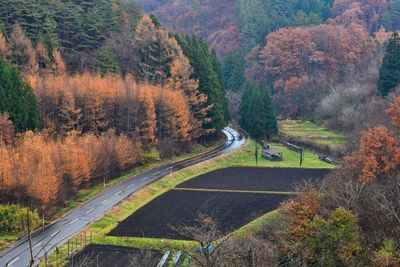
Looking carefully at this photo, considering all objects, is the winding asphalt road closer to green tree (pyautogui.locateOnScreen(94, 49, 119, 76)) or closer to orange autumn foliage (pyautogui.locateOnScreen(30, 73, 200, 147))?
orange autumn foliage (pyautogui.locateOnScreen(30, 73, 200, 147))

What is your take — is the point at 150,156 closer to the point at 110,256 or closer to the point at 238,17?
the point at 110,256

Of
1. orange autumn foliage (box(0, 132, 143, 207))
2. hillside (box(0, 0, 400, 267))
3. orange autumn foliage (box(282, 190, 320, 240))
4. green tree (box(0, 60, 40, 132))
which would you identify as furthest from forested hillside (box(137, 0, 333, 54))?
orange autumn foliage (box(282, 190, 320, 240))

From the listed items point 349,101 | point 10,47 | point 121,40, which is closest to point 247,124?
point 349,101

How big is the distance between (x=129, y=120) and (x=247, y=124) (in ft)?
81.2

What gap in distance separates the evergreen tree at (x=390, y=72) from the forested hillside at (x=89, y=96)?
2072 centimetres

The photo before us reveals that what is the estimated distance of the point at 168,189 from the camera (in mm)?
42562

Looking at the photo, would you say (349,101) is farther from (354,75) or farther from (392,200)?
(392,200)

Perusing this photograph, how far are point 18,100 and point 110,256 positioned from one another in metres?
18.9

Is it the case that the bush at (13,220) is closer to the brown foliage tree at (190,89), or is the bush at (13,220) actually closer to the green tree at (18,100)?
the green tree at (18,100)

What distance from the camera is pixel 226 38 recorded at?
120 m

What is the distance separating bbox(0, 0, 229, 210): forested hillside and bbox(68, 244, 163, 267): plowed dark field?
7.75 m

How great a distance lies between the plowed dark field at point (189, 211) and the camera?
3153 cm

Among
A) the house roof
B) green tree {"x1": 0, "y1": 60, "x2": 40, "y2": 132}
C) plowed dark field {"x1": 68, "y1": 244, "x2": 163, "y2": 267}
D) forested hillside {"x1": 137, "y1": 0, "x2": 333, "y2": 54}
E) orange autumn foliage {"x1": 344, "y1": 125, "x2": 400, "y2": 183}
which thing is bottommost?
plowed dark field {"x1": 68, "y1": 244, "x2": 163, "y2": 267}

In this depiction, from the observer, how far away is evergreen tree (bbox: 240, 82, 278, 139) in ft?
224
